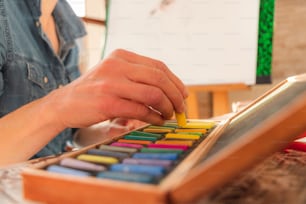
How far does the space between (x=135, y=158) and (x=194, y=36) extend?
96 centimetres

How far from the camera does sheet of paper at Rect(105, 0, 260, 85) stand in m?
1.14

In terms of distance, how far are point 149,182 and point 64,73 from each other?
0.64 m

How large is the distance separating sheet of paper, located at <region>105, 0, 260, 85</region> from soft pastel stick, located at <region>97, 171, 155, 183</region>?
949 mm

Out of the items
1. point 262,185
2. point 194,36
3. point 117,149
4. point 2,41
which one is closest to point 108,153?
point 117,149

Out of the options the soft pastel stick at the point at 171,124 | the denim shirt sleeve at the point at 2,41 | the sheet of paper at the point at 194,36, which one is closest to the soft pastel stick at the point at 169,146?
the soft pastel stick at the point at 171,124

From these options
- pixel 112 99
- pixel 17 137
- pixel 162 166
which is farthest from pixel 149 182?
pixel 17 137

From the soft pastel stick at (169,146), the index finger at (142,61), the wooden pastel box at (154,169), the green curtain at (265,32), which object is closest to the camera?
the wooden pastel box at (154,169)

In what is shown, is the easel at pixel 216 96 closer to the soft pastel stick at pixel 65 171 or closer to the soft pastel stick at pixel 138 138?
the soft pastel stick at pixel 138 138

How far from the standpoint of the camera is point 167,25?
46.3 inches

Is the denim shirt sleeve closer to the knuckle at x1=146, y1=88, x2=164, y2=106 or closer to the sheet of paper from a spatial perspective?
the knuckle at x1=146, y1=88, x2=164, y2=106

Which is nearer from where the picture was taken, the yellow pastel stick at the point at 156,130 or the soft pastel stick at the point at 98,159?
the soft pastel stick at the point at 98,159

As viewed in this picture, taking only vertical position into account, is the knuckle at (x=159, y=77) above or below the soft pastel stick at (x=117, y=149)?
above

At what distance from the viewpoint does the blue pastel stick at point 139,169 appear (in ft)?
0.71

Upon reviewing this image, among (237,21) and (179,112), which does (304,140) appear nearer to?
(179,112)
